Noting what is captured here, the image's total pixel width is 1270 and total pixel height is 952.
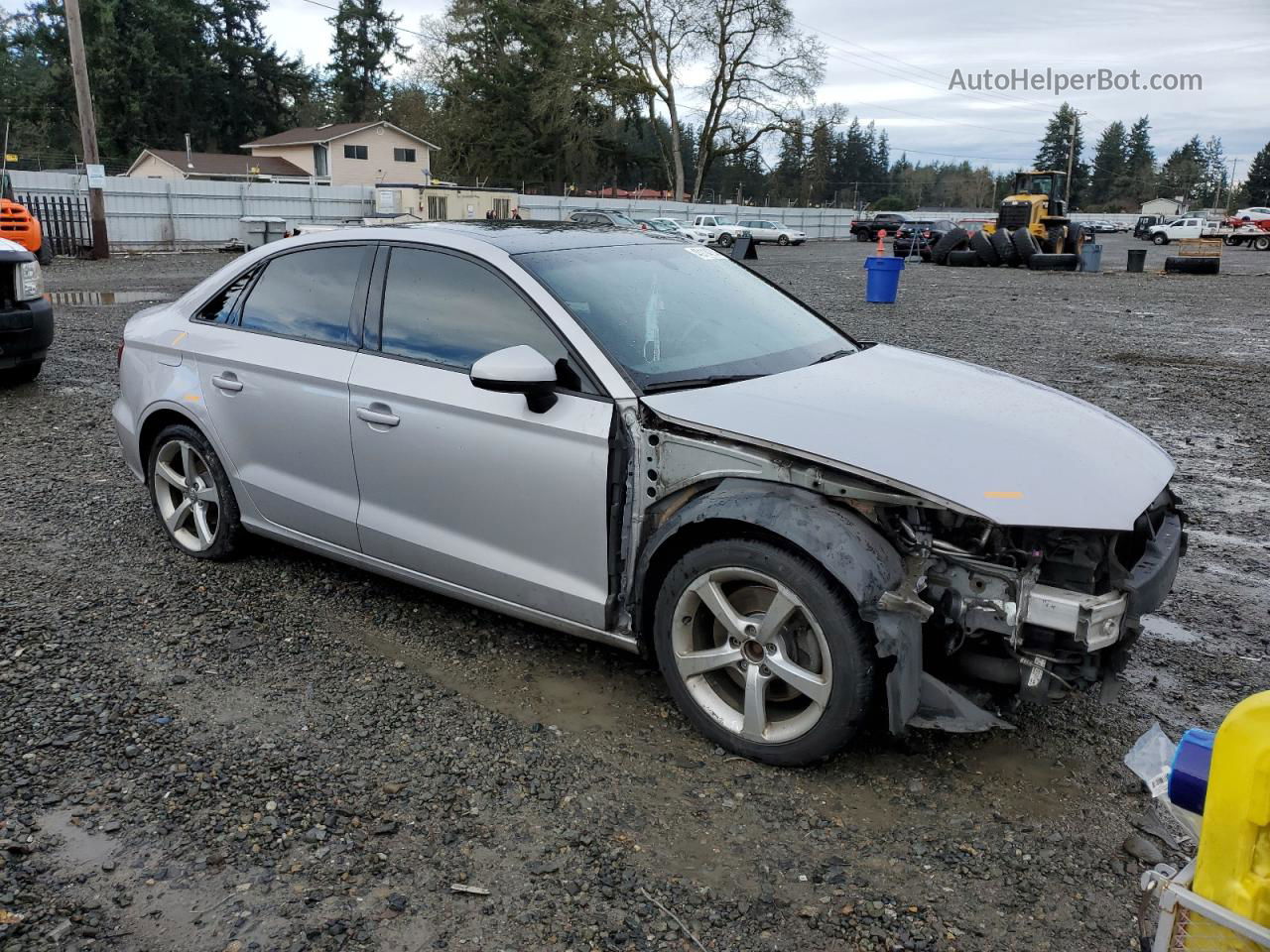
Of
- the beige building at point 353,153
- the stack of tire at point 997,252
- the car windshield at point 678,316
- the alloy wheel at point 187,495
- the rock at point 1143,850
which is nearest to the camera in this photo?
the rock at point 1143,850

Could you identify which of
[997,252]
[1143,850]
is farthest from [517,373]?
[997,252]

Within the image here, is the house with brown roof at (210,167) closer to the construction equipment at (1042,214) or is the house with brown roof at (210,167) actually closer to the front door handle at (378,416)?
the construction equipment at (1042,214)

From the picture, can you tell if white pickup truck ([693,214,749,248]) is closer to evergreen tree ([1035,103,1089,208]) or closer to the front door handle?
the front door handle

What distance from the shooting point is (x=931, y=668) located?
308 cm

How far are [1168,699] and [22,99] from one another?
71.9 metres

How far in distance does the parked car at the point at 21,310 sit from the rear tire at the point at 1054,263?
26.8 m

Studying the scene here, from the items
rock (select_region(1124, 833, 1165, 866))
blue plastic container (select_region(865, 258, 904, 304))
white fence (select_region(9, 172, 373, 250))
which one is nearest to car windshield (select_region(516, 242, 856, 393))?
rock (select_region(1124, 833, 1165, 866))

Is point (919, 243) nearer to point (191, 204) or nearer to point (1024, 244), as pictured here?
point (1024, 244)

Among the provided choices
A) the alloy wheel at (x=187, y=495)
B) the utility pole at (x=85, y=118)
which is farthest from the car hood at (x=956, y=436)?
the utility pole at (x=85, y=118)

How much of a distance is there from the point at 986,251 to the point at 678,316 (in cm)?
2954

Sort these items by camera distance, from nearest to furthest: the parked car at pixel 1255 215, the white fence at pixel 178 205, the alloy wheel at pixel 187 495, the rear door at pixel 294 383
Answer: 1. the rear door at pixel 294 383
2. the alloy wheel at pixel 187 495
3. the white fence at pixel 178 205
4. the parked car at pixel 1255 215

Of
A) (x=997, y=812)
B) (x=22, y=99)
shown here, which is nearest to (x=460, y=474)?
(x=997, y=812)

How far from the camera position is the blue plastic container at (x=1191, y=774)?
1703mm

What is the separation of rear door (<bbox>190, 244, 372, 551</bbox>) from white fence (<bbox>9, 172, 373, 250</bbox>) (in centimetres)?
2796
